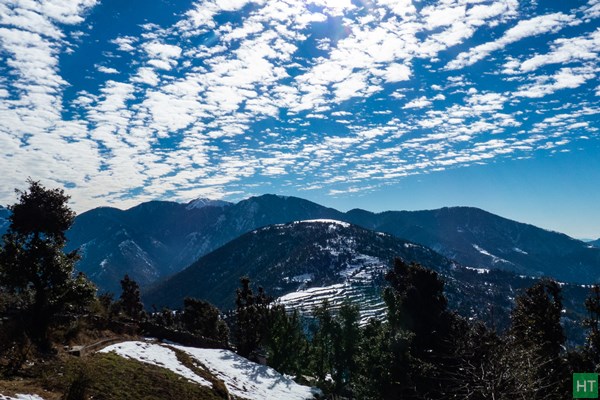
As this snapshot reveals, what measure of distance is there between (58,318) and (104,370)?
8.85 meters

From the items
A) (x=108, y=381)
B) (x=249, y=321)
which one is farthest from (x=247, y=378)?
(x=249, y=321)

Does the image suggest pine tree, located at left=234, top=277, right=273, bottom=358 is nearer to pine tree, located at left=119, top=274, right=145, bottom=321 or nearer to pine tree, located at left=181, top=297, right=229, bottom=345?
pine tree, located at left=181, top=297, right=229, bottom=345

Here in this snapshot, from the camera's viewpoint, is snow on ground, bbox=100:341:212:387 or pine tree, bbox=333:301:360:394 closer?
snow on ground, bbox=100:341:212:387

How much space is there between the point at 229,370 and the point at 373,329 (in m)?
41.8

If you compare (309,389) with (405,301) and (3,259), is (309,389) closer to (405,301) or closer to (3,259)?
(405,301)

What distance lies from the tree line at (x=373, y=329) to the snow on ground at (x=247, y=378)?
30.8 ft

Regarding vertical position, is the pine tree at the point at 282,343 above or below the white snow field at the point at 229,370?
below

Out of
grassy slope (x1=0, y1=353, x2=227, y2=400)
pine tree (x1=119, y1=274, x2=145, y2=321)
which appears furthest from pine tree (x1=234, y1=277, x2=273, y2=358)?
grassy slope (x1=0, y1=353, x2=227, y2=400)

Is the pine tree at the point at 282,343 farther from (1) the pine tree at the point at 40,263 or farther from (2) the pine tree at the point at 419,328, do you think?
(1) the pine tree at the point at 40,263

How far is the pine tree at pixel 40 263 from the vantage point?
31141 mm

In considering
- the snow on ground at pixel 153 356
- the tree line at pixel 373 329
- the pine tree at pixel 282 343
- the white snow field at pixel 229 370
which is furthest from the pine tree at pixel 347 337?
the snow on ground at pixel 153 356

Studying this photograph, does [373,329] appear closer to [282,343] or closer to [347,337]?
[347,337]

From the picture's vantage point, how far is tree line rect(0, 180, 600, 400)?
80.8 feet

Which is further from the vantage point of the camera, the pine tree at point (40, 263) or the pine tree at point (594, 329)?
the pine tree at point (594, 329)
